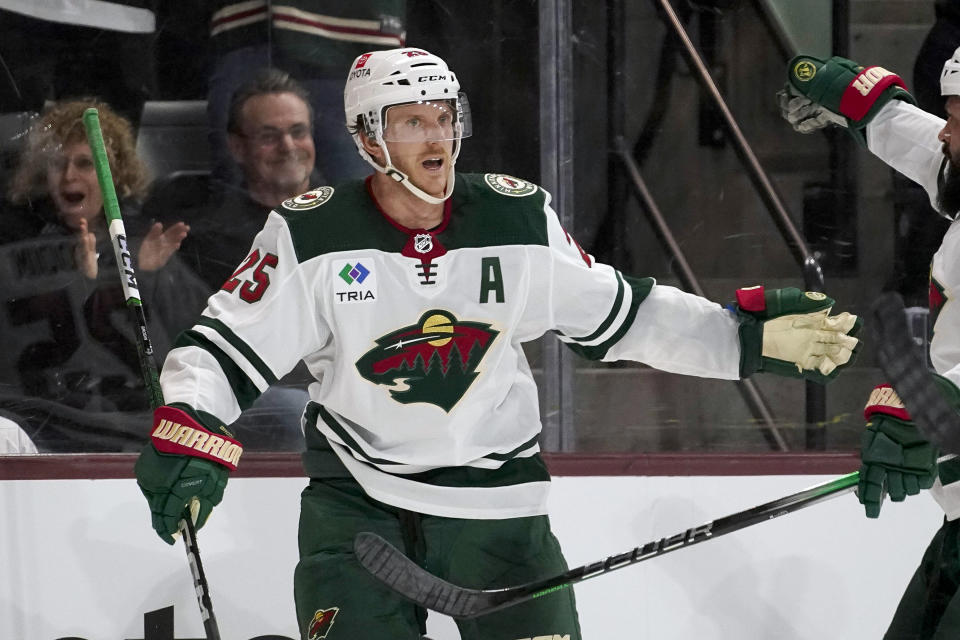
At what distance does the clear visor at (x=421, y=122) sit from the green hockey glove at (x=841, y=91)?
2.97ft

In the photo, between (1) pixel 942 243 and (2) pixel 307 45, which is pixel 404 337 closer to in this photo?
(1) pixel 942 243

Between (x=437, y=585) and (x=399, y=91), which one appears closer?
(x=437, y=585)

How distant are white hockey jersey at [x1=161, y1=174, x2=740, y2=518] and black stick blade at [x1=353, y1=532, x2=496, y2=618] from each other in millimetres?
113

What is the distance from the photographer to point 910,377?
1.98m

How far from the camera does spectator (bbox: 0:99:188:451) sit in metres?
3.37

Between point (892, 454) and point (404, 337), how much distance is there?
0.81 metres

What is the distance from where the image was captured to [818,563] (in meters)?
3.08

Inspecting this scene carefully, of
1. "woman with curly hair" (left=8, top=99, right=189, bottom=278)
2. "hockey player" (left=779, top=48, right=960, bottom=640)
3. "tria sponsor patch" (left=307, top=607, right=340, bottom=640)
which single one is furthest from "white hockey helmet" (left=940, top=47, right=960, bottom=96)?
"woman with curly hair" (left=8, top=99, right=189, bottom=278)

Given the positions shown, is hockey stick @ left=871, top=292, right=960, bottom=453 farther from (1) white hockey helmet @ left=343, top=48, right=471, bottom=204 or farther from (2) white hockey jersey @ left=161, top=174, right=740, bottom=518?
(1) white hockey helmet @ left=343, top=48, right=471, bottom=204

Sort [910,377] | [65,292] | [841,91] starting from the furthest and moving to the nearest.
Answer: [65,292]
[841,91]
[910,377]

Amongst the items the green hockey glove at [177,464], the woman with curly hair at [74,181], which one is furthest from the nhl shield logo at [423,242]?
the woman with curly hair at [74,181]

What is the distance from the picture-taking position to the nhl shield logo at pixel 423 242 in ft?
7.59

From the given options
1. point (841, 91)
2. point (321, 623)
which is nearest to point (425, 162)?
point (321, 623)

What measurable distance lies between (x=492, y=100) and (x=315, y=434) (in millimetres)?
1322
